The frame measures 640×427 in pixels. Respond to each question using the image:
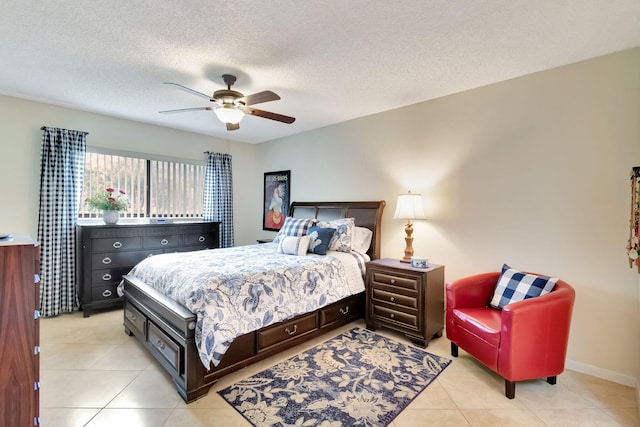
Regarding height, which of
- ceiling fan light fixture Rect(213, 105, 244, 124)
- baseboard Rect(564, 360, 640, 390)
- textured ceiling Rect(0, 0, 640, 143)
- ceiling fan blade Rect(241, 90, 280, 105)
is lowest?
baseboard Rect(564, 360, 640, 390)

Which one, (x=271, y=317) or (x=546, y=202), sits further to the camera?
(x=546, y=202)

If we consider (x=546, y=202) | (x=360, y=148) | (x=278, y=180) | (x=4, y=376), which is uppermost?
(x=360, y=148)

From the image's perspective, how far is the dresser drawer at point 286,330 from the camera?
247cm

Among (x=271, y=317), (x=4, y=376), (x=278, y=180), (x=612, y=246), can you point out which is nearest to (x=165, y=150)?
(x=278, y=180)

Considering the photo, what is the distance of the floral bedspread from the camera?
2.06 meters

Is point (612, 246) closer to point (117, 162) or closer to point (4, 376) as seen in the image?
point (4, 376)

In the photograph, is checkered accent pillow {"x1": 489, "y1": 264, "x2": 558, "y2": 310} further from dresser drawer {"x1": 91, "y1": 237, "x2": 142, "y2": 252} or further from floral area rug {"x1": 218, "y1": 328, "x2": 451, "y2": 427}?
dresser drawer {"x1": 91, "y1": 237, "x2": 142, "y2": 252}

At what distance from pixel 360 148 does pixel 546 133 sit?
2.07 metres

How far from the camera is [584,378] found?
7.72 ft

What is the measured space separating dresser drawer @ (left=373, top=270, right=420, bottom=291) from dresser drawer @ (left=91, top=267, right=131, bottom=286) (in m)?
3.28

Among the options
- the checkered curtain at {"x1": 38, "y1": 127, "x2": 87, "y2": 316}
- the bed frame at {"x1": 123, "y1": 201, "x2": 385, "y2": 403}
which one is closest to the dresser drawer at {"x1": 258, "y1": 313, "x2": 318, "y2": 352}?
the bed frame at {"x1": 123, "y1": 201, "x2": 385, "y2": 403}

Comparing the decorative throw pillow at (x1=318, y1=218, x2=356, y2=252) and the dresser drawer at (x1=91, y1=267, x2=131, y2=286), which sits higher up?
the decorative throw pillow at (x1=318, y1=218, x2=356, y2=252)

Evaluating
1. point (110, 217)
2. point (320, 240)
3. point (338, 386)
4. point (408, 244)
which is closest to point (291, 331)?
point (338, 386)

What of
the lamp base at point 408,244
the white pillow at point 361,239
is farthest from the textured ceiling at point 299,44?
the white pillow at point 361,239
